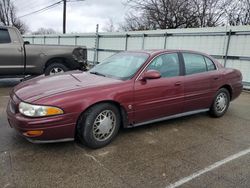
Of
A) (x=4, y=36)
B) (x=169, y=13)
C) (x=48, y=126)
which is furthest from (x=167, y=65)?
(x=169, y=13)

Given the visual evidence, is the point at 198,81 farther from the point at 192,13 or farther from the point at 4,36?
the point at 192,13

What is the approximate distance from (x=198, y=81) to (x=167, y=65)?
0.77 metres

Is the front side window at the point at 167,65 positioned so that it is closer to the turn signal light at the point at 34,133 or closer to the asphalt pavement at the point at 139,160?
the asphalt pavement at the point at 139,160

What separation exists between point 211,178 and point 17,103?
8.66ft

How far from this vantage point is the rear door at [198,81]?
4.69 m

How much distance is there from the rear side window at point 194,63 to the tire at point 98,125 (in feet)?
5.85

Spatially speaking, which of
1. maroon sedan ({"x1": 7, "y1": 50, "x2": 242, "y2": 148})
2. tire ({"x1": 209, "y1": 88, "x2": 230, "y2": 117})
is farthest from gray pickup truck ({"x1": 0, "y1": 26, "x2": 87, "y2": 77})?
tire ({"x1": 209, "y1": 88, "x2": 230, "y2": 117})

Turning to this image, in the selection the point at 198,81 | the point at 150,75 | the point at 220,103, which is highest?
the point at 150,75

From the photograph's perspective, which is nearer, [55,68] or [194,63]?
[194,63]

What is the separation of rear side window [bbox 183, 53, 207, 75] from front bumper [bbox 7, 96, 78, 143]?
96.4 inches

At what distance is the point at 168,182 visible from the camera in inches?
113

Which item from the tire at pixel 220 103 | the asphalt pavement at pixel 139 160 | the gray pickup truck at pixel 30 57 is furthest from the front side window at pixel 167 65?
the gray pickup truck at pixel 30 57

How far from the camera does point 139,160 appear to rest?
11.0 feet

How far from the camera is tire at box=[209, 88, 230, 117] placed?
209 inches
